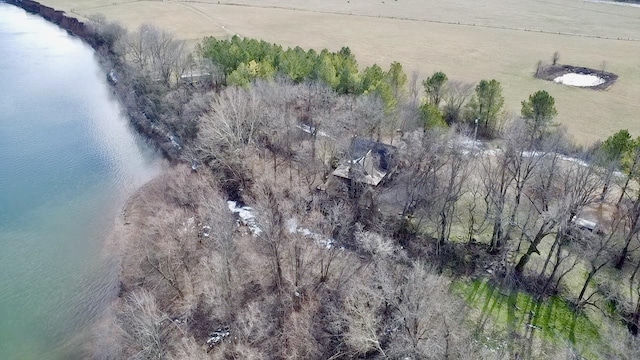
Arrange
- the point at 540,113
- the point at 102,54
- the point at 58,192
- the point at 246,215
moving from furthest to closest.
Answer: the point at 102,54, the point at 540,113, the point at 58,192, the point at 246,215

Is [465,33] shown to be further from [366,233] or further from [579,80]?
[366,233]

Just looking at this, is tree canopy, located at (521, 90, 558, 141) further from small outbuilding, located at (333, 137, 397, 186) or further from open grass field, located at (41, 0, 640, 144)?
small outbuilding, located at (333, 137, 397, 186)

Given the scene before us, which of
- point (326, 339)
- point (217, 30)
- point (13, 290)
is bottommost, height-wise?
point (13, 290)

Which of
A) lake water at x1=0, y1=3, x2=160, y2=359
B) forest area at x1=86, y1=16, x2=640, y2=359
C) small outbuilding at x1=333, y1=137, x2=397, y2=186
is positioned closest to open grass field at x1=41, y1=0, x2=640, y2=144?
forest area at x1=86, y1=16, x2=640, y2=359

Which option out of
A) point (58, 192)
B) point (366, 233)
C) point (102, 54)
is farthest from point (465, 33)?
point (58, 192)

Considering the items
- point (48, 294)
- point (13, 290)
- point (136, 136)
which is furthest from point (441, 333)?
point (136, 136)

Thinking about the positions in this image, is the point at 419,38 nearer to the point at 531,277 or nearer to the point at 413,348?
the point at 531,277

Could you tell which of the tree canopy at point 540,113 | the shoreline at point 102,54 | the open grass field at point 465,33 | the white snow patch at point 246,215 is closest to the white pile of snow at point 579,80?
the open grass field at point 465,33
